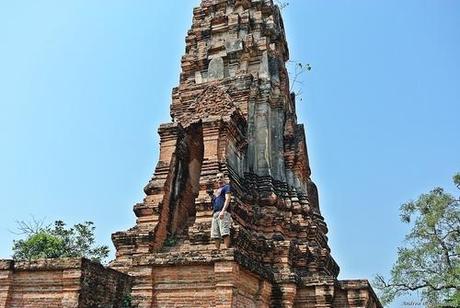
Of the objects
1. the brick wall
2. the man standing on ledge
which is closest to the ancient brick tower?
the brick wall

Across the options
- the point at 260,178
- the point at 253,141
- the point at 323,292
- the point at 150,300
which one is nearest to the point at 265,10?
the point at 253,141

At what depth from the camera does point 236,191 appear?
12.3 metres

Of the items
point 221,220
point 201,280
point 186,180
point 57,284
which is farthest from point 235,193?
point 57,284

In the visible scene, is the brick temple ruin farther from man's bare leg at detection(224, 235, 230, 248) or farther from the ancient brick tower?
man's bare leg at detection(224, 235, 230, 248)

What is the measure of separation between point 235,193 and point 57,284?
4.78 m

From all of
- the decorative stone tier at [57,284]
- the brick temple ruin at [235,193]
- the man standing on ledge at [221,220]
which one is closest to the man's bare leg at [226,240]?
the man standing on ledge at [221,220]

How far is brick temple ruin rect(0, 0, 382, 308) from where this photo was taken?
Result: 8.80 meters

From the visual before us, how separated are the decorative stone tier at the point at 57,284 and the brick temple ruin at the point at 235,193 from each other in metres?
0.11

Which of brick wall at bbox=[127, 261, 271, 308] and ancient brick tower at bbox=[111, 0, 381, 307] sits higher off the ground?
ancient brick tower at bbox=[111, 0, 381, 307]

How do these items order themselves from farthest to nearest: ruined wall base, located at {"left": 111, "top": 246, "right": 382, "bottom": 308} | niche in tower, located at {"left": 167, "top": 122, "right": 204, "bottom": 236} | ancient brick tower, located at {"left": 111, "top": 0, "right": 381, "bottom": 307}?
niche in tower, located at {"left": 167, "top": 122, "right": 204, "bottom": 236} → ancient brick tower, located at {"left": 111, "top": 0, "right": 381, "bottom": 307} → ruined wall base, located at {"left": 111, "top": 246, "right": 382, "bottom": 308}

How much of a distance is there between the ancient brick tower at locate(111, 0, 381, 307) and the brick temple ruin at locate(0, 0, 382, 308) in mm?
28

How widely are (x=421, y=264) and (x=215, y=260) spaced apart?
1153 centimetres

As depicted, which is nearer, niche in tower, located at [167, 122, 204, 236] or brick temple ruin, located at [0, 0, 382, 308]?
brick temple ruin, located at [0, 0, 382, 308]

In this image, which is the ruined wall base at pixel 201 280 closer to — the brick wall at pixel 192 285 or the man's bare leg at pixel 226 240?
the brick wall at pixel 192 285
